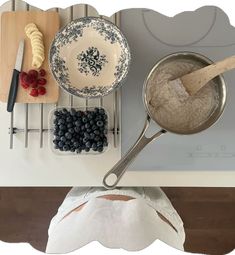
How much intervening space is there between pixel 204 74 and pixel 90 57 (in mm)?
197

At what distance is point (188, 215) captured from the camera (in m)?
1.08

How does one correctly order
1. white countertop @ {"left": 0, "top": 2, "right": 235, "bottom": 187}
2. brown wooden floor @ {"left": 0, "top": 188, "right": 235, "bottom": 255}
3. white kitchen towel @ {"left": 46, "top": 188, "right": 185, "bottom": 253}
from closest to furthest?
white kitchen towel @ {"left": 46, "top": 188, "right": 185, "bottom": 253} → white countertop @ {"left": 0, "top": 2, "right": 235, "bottom": 187} → brown wooden floor @ {"left": 0, "top": 188, "right": 235, "bottom": 255}

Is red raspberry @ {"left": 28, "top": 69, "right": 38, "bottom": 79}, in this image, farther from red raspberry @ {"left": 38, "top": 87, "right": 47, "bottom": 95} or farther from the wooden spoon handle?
the wooden spoon handle

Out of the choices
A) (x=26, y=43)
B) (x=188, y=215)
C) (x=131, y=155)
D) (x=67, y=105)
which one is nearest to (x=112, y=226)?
(x=131, y=155)

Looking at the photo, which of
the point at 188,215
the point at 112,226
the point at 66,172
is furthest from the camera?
the point at 188,215

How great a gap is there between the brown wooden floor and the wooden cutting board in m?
0.44

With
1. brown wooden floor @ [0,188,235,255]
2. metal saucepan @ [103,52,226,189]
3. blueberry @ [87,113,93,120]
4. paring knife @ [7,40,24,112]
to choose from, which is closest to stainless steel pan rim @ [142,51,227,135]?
metal saucepan @ [103,52,226,189]

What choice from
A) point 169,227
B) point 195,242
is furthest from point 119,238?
point 195,242

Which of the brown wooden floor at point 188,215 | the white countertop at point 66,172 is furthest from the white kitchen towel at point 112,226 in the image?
the brown wooden floor at point 188,215

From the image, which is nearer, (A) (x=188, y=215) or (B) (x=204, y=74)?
(B) (x=204, y=74)

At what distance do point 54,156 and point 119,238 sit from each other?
19 cm

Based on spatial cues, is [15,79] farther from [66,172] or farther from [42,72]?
[66,172]

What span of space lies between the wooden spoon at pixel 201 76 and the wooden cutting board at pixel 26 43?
216 mm

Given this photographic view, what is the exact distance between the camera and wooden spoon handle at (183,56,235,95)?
606mm
